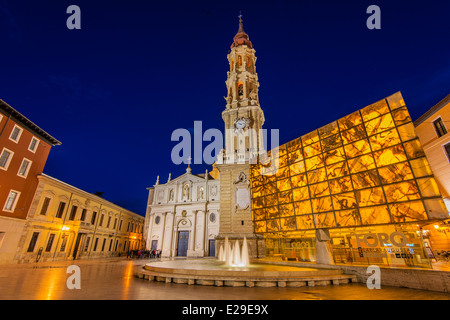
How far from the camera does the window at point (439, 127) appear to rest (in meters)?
13.4

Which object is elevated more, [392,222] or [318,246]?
[392,222]

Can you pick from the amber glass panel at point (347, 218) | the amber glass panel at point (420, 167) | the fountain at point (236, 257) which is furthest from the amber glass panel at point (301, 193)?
the amber glass panel at point (420, 167)

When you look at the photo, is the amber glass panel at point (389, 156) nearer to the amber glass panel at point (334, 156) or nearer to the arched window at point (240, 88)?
the amber glass panel at point (334, 156)

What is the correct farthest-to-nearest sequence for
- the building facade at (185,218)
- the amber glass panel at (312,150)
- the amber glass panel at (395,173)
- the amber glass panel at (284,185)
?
the building facade at (185,218), the amber glass panel at (284,185), the amber glass panel at (312,150), the amber glass panel at (395,173)

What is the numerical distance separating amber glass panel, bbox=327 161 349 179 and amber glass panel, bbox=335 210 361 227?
2110 mm

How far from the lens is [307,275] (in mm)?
8469

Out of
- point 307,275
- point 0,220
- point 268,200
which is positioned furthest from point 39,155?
point 307,275

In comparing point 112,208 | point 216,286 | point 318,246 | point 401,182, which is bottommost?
point 216,286

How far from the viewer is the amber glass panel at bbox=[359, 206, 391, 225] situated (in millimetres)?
9984

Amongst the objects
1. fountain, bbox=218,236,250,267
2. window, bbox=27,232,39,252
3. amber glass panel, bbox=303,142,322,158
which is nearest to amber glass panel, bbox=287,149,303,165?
amber glass panel, bbox=303,142,322,158

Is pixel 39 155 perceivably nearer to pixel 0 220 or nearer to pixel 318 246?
pixel 0 220

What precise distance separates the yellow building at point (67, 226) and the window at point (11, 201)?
147 cm

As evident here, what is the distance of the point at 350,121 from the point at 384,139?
86.4 inches
